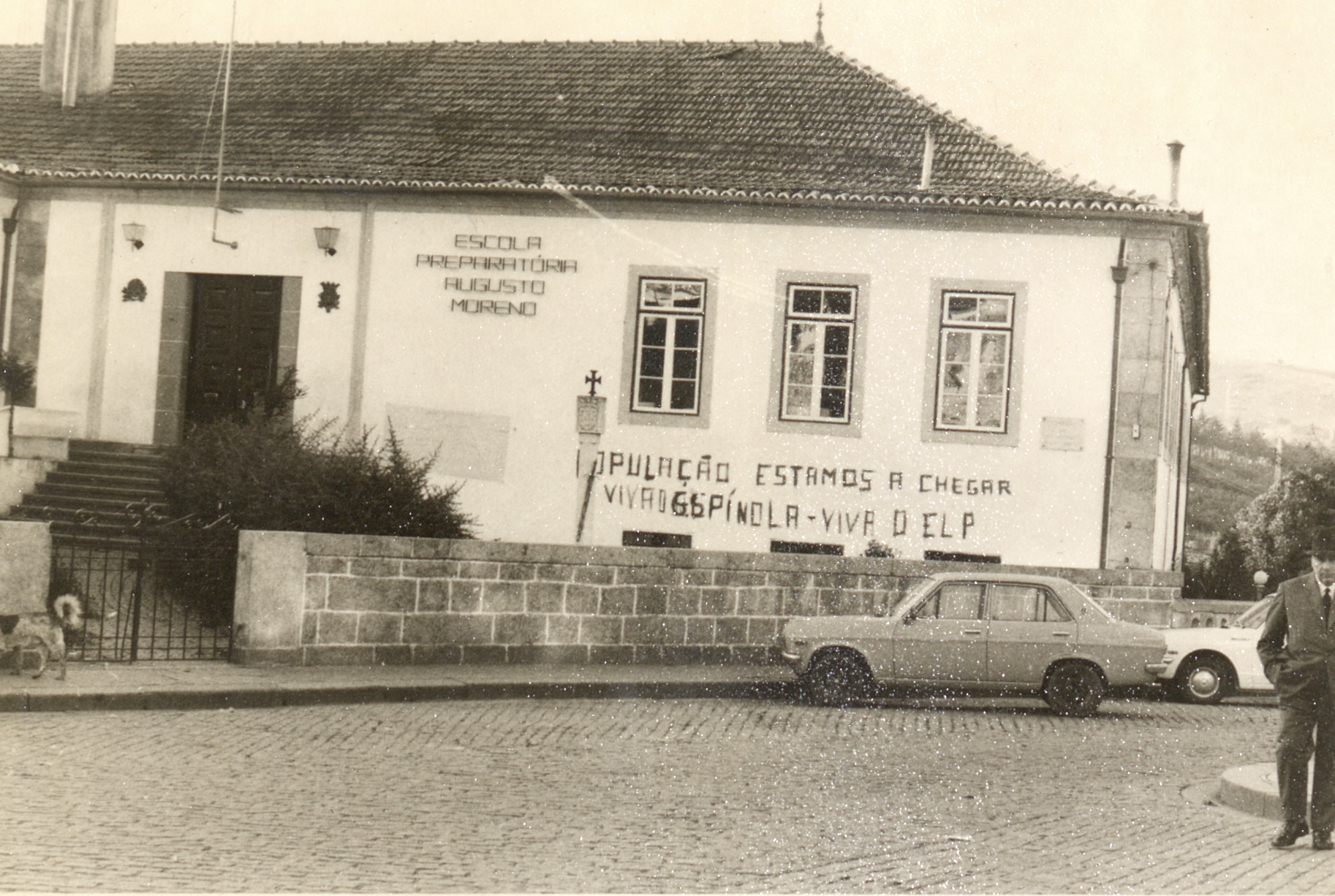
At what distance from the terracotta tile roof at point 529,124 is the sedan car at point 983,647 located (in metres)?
8.44

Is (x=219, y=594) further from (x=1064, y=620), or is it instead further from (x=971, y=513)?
(x=971, y=513)

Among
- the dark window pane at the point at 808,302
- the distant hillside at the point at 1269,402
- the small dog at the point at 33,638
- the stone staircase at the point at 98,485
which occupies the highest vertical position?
the distant hillside at the point at 1269,402

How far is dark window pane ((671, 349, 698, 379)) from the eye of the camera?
916 inches

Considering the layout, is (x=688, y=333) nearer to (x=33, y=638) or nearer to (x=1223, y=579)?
(x=33, y=638)

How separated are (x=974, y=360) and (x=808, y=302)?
8.32 ft

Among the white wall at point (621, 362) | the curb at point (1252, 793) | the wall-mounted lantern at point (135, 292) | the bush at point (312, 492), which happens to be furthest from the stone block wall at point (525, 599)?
the wall-mounted lantern at point (135, 292)

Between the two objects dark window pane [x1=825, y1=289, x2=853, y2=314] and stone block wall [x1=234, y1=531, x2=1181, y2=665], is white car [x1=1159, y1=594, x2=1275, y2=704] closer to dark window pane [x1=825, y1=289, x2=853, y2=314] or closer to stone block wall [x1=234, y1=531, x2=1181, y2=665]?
stone block wall [x1=234, y1=531, x2=1181, y2=665]

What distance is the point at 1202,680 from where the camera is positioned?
58.9 feet

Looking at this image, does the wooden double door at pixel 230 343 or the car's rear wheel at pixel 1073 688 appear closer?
the car's rear wheel at pixel 1073 688

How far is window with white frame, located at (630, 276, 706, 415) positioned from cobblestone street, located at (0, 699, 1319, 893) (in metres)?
10.1

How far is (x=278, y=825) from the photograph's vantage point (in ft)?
25.3

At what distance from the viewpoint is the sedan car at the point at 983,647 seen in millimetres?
15016

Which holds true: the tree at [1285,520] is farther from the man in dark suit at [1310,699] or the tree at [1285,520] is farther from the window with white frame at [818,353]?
the man in dark suit at [1310,699]

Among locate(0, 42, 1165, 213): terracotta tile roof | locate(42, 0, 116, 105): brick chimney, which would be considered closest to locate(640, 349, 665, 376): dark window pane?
locate(0, 42, 1165, 213): terracotta tile roof
